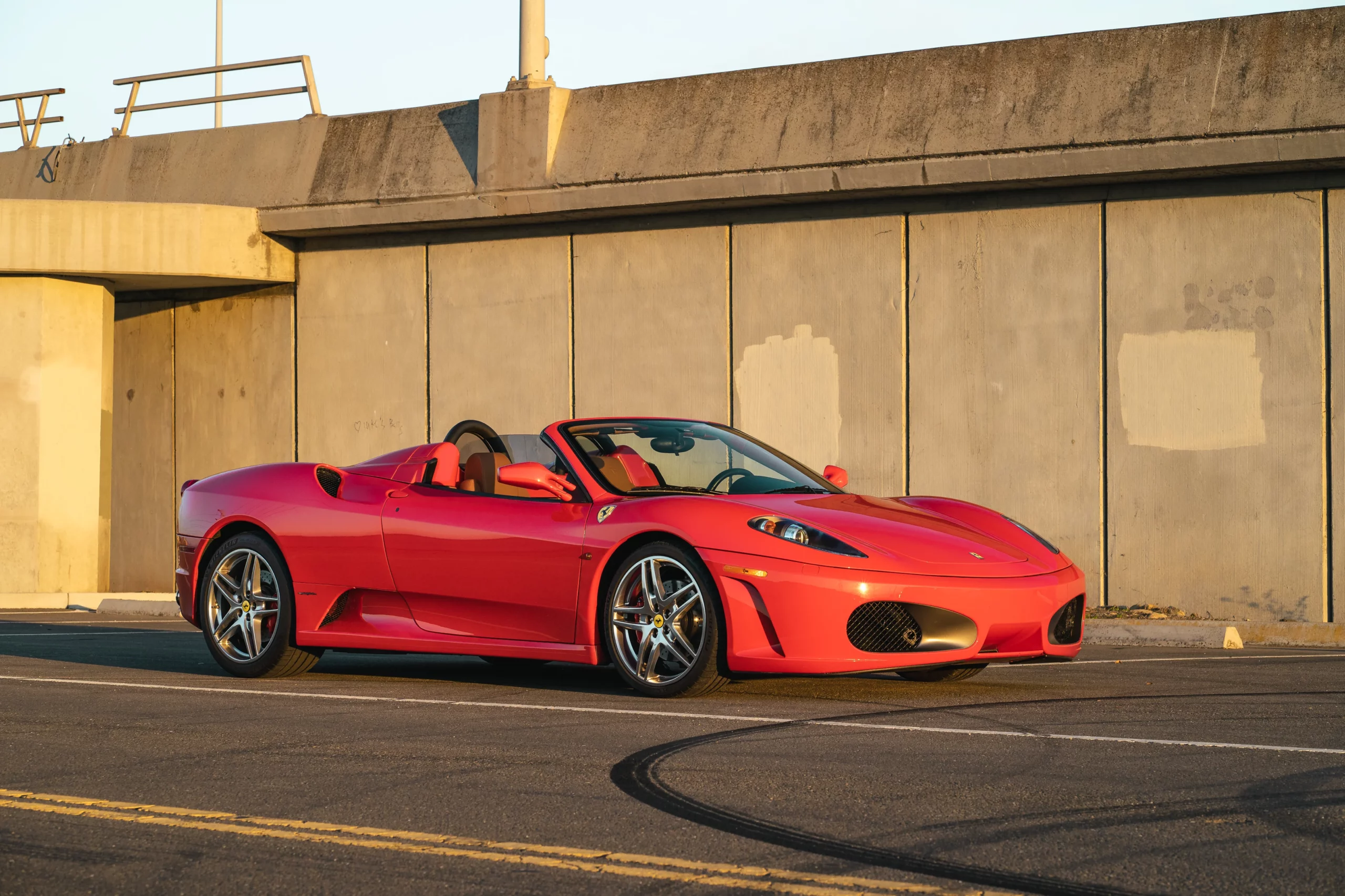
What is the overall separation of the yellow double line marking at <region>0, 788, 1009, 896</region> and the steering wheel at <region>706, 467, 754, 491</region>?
3.79m

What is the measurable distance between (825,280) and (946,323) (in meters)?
1.24

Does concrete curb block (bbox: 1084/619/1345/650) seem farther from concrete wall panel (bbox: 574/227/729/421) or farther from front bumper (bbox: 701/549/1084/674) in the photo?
concrete wall panel (bbox: 574/227/729/421)

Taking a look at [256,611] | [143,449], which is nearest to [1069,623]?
[256,611]

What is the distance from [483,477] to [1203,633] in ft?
18.1

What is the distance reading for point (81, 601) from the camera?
16.1 metres

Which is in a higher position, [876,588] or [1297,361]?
[1297,361]

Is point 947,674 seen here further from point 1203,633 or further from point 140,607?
point 140,607

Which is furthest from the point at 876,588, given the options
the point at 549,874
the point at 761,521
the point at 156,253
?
the point at 156,253

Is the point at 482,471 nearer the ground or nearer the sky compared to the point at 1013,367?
nearer the ground

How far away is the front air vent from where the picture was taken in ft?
26.6

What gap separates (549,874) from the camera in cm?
352

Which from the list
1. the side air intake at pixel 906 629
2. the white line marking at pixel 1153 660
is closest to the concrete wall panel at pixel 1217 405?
the white line marking at pixel 1153 660

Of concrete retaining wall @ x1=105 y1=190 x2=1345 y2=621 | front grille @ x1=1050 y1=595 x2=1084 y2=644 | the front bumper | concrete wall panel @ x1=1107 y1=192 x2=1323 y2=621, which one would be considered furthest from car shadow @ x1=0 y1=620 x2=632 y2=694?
concrete wall panel @ x1=1107 y1=192 x2=1323 y2=621

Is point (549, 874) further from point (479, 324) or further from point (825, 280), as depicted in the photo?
point (479, 324)
